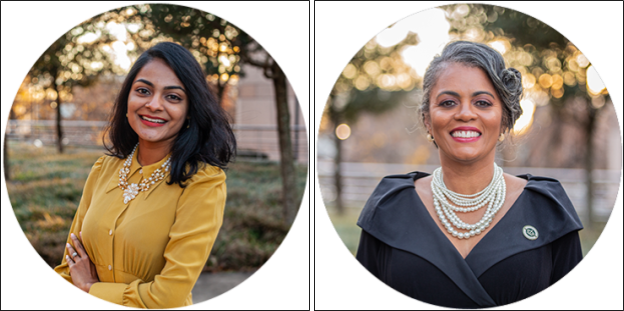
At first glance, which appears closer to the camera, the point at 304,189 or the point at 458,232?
the point at 458,232

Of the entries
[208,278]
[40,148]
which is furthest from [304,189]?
[40,148]

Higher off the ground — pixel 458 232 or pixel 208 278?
pixel 458 232

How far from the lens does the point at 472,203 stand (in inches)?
70.7

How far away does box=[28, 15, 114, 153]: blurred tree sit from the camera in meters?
1.99

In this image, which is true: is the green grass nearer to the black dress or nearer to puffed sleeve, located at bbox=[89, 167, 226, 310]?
puffed sleeve, located at bbox=[89, 167, 226, 310]

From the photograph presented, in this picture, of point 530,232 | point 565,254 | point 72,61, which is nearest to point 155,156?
point 72,61

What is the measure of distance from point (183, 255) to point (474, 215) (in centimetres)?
120

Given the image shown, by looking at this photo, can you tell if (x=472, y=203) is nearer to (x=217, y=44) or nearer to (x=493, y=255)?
(x=493, y=255)

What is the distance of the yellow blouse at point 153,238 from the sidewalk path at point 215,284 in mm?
65

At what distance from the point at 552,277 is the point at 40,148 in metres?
2.50

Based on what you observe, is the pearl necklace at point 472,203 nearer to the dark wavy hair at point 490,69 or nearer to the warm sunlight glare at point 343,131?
the dark wavy hair at point 490,69

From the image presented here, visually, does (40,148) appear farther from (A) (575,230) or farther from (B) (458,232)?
(A) (575,230)

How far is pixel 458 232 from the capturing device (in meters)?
1.76

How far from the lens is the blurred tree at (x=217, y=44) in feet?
6.40
